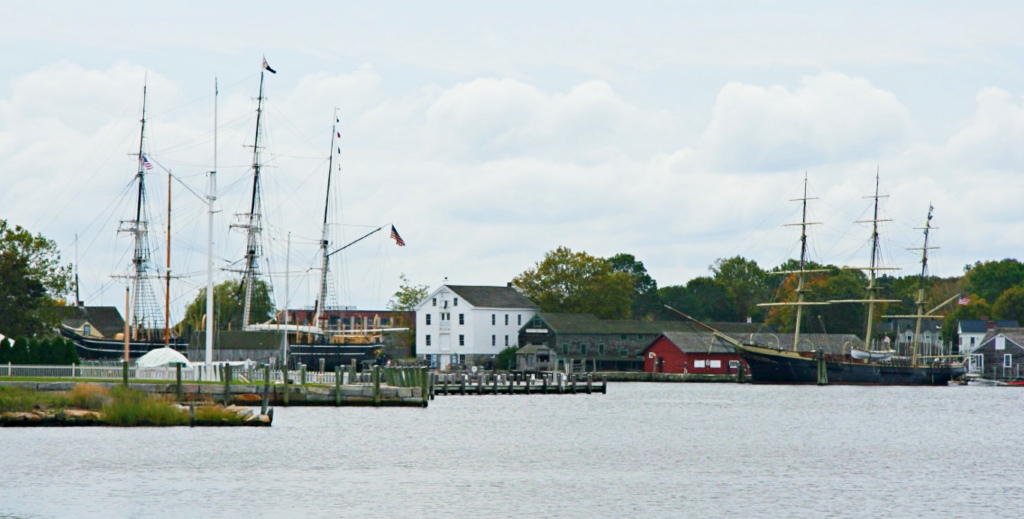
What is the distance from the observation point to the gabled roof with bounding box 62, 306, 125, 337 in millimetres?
134125

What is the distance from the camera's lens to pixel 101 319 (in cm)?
14225

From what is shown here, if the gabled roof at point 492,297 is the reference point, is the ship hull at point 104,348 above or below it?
below

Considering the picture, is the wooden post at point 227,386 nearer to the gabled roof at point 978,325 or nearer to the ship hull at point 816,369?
the ship hull at point 816,369

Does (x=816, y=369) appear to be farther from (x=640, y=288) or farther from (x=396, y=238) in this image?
(x=640, y=288)

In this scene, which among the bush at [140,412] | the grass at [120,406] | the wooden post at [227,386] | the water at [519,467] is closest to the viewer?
the water at [519,467]

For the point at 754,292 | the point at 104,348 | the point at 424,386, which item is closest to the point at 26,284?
the point at 104,348

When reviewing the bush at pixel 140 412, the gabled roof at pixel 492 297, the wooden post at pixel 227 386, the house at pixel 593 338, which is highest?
the gabled roof at pixel 492 297

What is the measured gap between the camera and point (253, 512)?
3167cm

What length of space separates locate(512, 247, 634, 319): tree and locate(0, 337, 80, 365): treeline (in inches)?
3217

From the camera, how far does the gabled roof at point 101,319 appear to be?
13412 centimetres

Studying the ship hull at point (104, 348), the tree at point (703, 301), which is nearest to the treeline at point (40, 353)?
the ship hull at point (104, 348)

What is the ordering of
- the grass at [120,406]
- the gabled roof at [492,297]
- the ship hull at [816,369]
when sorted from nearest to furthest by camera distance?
1. the grass at [120,406]
2. the ship hull at [816,369]
3. the gabled roof at [492,297]

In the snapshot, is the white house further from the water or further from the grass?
Answer: the grass

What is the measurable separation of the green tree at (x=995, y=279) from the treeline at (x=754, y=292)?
0.43 feet
